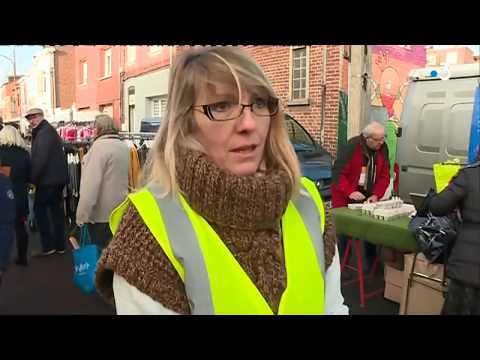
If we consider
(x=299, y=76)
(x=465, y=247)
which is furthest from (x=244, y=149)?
(x=299, y=76)

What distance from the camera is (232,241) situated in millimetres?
1000

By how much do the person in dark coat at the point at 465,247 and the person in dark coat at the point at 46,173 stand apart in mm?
4196

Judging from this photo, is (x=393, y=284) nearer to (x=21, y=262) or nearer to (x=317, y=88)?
(x=21, y=262)

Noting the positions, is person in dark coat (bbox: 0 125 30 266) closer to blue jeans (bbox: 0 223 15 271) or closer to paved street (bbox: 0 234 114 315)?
paved street (bbox: 0 234 114 315)

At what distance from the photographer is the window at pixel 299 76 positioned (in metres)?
8.89

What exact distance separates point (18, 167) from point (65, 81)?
13.7 m

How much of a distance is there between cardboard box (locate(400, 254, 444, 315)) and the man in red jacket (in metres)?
1.14

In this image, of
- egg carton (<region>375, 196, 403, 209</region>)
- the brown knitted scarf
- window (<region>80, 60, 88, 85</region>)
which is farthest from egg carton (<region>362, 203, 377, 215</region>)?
Result: window (<region>80, 60, 88, 85</region>)

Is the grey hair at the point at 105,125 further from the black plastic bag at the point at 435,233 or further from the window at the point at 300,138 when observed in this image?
the window at the point at 300,138

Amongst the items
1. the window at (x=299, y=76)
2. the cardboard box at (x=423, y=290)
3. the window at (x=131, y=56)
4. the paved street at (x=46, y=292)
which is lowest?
the paved street at (x=46, y=292)

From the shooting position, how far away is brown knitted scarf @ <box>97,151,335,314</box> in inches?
36.0

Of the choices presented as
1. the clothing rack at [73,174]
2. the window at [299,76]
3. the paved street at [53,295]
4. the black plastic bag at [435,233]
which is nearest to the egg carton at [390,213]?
the black plastic bag at [435,233]

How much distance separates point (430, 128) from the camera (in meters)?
5.35

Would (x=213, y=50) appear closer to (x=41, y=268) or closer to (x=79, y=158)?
(x=41, y=268)
